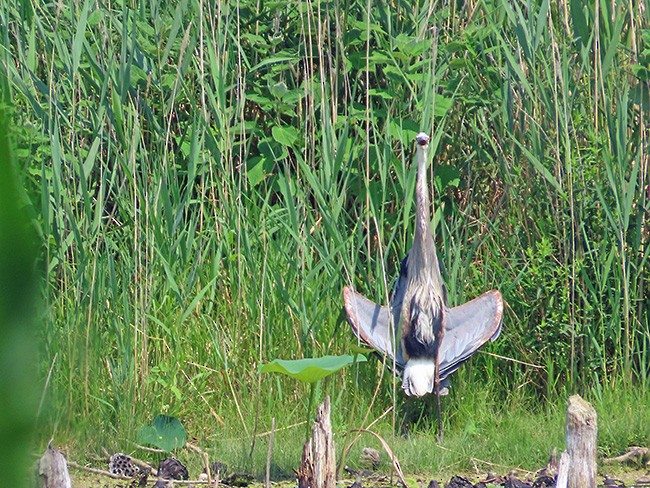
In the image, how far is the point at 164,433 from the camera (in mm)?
3115

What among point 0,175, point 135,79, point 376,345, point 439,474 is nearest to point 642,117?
point 376,345

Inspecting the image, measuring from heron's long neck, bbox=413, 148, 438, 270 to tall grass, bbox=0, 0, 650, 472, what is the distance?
72mm

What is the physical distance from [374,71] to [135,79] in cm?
99

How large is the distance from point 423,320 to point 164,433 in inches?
49.7

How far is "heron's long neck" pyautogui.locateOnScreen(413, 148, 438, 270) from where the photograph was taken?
358cm

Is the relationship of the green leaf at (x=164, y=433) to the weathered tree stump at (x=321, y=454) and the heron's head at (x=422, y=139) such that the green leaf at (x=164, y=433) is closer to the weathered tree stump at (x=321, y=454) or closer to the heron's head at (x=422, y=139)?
the weathered tree stump at (x=321, y=454)

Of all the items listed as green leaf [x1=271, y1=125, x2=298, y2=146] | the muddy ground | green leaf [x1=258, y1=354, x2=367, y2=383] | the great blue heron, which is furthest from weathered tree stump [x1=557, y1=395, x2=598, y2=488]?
green leaf [x1=271, y1=125, x2=298, y2=146]

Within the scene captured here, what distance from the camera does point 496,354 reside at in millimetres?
3820

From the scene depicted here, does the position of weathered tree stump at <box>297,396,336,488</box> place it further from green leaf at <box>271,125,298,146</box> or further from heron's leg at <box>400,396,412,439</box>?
green leaf at <box>271,125,298,146</box>

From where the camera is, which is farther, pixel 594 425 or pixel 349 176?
pixel 349 176

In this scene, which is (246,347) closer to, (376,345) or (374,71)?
(376,345)

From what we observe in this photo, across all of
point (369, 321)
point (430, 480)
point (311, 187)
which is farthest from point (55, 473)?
point (311, 187)

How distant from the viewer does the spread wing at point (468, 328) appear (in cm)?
355

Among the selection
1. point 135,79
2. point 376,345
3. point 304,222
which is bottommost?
Result: point 376,345
